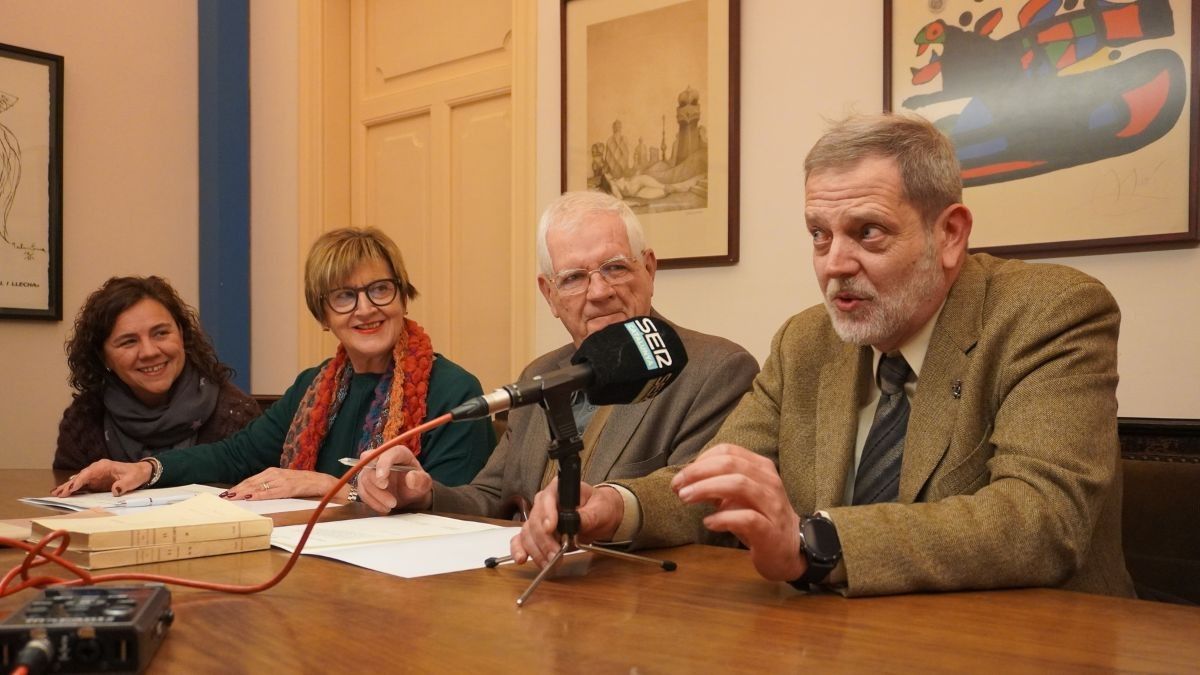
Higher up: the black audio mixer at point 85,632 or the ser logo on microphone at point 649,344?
the ser logo on microphone at point 649,344

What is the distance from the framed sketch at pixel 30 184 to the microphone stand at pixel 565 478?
367 centimetres

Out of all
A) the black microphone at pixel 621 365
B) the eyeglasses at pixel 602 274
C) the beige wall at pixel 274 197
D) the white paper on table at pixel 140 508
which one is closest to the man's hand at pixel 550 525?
the black microphone at pixel 621 365

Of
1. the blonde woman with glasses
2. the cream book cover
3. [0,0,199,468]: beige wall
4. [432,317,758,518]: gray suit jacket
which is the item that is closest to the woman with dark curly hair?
the blonde woman with glasses

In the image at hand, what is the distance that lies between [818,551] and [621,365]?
30 centimetres

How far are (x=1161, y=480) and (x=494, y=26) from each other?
10.2ft

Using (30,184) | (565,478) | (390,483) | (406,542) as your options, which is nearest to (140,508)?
(390,483)

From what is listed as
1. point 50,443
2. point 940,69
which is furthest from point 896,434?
point 50,443

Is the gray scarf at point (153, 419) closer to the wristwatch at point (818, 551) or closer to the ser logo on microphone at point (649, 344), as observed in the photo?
the ser logo on microphone at point (649, 344)

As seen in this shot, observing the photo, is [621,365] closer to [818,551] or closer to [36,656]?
[818,551]

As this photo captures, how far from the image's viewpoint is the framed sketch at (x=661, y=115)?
3.20 m

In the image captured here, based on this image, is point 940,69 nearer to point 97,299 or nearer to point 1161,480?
point 1161,480

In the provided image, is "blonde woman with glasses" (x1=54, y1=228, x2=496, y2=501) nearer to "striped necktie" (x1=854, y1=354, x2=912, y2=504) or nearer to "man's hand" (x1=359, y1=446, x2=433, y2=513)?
"man's hand" (x1=359, y1=446, x2=433, y2=513)

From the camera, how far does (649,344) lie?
1.20m

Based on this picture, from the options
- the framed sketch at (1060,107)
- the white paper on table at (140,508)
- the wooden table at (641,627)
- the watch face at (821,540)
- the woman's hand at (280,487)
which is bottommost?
the white paper on table at (140,508)
